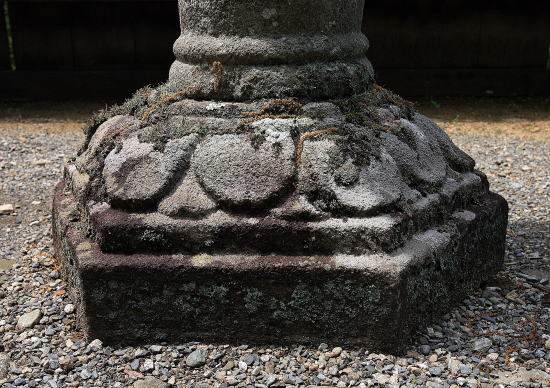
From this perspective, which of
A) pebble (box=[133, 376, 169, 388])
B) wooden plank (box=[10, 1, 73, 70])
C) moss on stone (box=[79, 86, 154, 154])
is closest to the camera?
pebble (box=[133, 376, 169, 388])

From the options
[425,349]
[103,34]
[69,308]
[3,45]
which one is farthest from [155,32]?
[425,349]

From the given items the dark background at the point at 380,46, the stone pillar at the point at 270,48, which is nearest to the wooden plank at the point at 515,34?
the dark background at the point at 380,46

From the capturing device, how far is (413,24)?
837cm

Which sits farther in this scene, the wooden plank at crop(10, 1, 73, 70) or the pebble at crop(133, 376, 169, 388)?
the wooden plank at crop(10, 1, 73, 70)

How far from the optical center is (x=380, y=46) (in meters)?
8.39

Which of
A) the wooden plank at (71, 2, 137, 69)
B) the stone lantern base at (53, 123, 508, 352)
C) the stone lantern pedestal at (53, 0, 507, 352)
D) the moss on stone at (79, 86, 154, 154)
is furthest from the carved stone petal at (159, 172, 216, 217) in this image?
the wooden plank at (71, 2, 137, 69)

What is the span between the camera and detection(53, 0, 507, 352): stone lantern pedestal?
244cm

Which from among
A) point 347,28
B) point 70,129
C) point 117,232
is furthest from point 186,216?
point 70,129

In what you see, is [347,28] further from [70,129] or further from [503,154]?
[70,129]

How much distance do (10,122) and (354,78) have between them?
538 centimetres

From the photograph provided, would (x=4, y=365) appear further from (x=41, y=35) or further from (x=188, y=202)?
(x=41, y=35)

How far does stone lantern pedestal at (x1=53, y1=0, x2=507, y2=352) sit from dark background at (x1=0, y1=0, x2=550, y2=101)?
5.50m

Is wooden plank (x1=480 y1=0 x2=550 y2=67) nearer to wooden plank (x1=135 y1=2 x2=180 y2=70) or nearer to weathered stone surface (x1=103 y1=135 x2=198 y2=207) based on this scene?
Result: wooden plank (x1=135 y1=2 x2=180 y2=70)

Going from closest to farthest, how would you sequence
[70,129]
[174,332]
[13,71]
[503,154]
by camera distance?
[174,332], [503,154], [70,129], [13,71]
